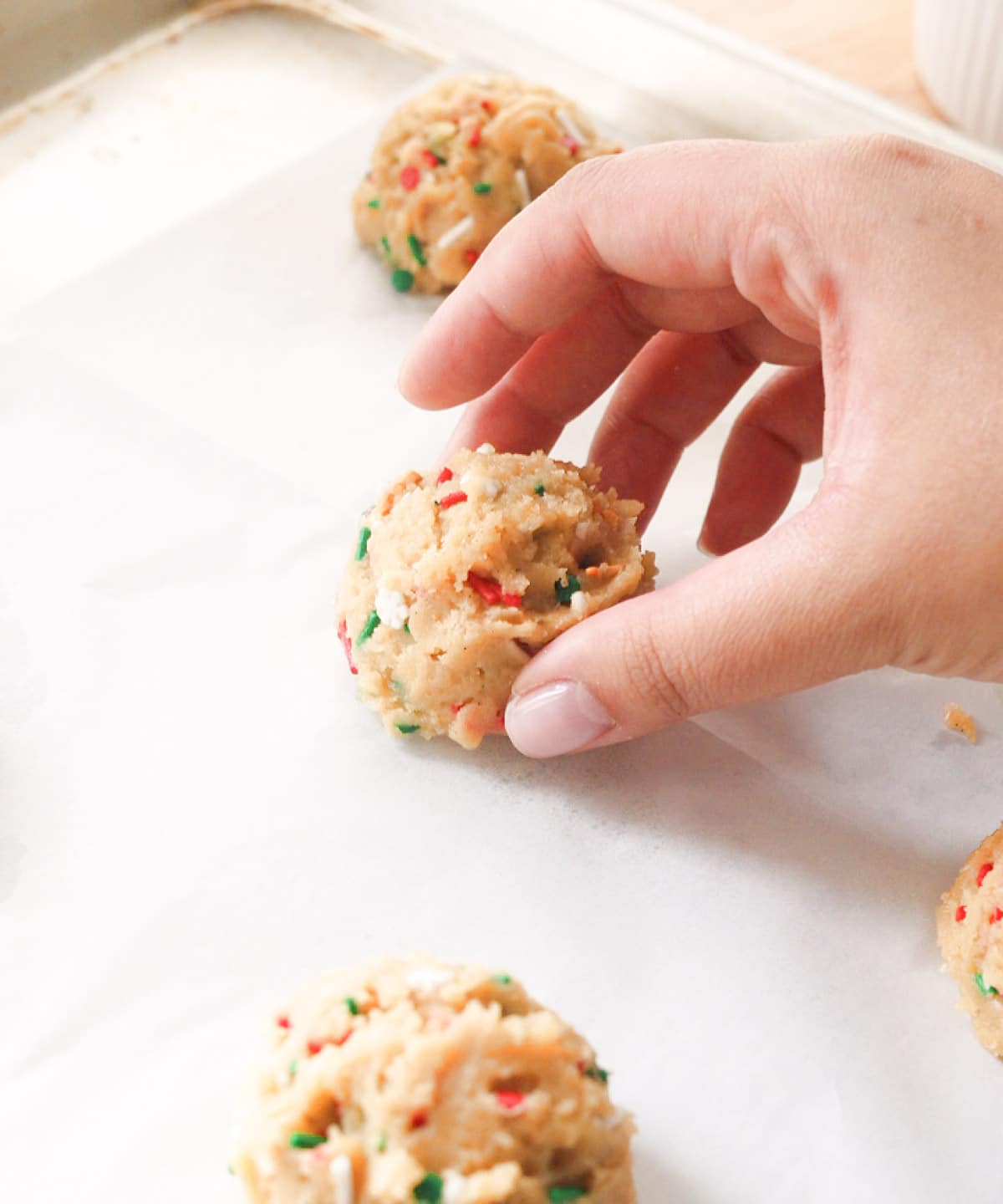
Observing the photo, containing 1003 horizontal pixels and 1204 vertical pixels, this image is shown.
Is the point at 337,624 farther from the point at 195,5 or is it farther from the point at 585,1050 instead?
the point at 195,5

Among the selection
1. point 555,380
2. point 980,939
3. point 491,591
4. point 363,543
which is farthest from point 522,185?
point 980,939

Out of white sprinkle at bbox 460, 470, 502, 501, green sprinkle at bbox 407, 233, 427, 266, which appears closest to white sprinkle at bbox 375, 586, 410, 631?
white sprinkle at bbox 460, 470, 502, 501

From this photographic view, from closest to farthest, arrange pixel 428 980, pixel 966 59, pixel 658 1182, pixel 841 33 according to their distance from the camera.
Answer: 1. pixel 428 980
2. pixel 658 1182
3. pixel 966 59
4. pixel 841 33

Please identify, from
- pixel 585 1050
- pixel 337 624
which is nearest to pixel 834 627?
pixel 585 1050

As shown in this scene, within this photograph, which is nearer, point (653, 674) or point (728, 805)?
point (653, 674)

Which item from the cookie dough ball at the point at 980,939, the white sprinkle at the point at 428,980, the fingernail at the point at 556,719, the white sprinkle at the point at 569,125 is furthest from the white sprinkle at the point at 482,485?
the white sprinkle at the point at 569,125

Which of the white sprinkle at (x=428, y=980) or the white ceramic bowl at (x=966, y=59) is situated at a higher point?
the white ceramic bowl at (x=966, y=59)

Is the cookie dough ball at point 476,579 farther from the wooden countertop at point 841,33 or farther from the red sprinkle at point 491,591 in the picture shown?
the wooden countertop at point 841,33

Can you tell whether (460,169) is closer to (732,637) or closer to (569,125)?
(569,125)
